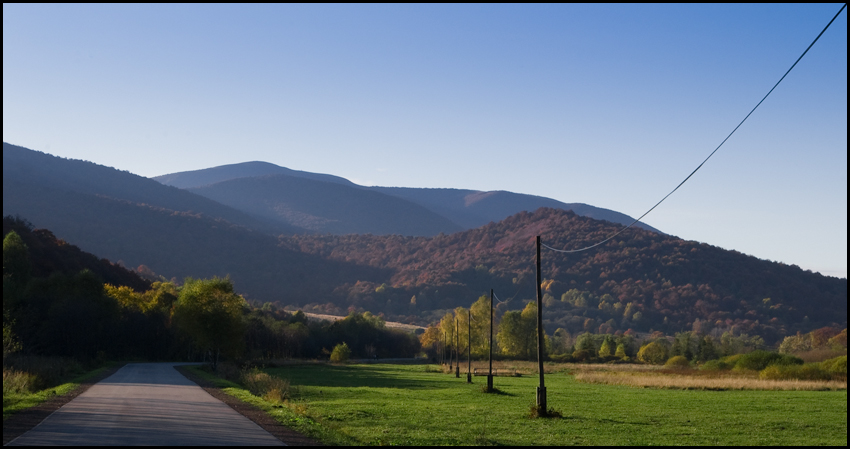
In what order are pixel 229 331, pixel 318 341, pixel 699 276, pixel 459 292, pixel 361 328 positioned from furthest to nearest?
pixel 459 292, pixel 699 276, pixel 361 328, pixel 318 341, pixel 229 331

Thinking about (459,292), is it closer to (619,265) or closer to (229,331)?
(619,265)

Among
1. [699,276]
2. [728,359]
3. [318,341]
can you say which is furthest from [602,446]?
[699,276]

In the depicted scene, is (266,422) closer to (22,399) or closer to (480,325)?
(22,399)

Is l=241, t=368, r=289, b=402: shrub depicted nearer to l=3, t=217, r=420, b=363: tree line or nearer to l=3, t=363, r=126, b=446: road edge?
l=3, t=363, r=126, b=446: road edge

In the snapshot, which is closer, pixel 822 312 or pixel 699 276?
pixel 822 312

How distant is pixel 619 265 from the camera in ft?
570

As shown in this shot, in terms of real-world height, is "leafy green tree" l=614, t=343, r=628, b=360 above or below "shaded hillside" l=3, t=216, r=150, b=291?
below

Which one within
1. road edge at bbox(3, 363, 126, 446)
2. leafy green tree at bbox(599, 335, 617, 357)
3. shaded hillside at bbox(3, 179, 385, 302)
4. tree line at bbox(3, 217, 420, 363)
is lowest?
leafy green tree at bbox(599, 335, 617, 357)

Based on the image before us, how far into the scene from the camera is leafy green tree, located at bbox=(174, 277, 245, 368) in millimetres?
57000

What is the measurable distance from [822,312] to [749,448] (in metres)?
148

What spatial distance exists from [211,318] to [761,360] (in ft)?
191

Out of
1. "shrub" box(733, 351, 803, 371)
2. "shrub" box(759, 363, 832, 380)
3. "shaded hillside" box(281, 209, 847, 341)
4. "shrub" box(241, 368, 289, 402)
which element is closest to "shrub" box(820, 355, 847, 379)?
"shrub" box(759, 363, 832, 380)

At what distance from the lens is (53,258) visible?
8412 centimetres

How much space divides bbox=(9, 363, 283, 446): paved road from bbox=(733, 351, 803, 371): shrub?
62.9 meters
